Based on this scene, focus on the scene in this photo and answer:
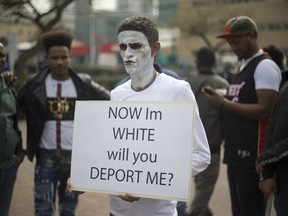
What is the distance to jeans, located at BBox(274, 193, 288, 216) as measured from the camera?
2.80 metres

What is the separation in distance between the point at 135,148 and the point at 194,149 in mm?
322

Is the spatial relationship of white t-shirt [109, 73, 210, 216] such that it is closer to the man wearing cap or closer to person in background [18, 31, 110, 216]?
the man wearing cap

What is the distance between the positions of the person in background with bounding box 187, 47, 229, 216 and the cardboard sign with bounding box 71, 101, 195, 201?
274cm

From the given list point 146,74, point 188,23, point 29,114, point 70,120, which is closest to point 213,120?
point 70,120

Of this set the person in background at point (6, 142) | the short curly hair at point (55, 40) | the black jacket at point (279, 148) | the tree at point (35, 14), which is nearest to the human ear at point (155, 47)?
the black jacket at point (279, 148)

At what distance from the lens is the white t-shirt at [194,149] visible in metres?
2.38

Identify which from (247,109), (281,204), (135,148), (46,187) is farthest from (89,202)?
(135,148)

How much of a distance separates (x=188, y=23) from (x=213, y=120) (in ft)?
102

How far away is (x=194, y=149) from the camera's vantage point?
2.38m

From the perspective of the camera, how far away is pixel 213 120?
4980mm

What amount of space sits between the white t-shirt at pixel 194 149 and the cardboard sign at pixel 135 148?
171 millimetres

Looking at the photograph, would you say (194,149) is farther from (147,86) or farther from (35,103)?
(35,103)

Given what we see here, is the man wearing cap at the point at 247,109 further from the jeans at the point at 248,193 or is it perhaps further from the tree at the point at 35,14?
the tree at the point at 35,14

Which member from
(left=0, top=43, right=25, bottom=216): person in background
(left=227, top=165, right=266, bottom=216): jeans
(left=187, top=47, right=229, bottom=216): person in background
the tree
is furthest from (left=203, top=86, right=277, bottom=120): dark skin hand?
the tree
